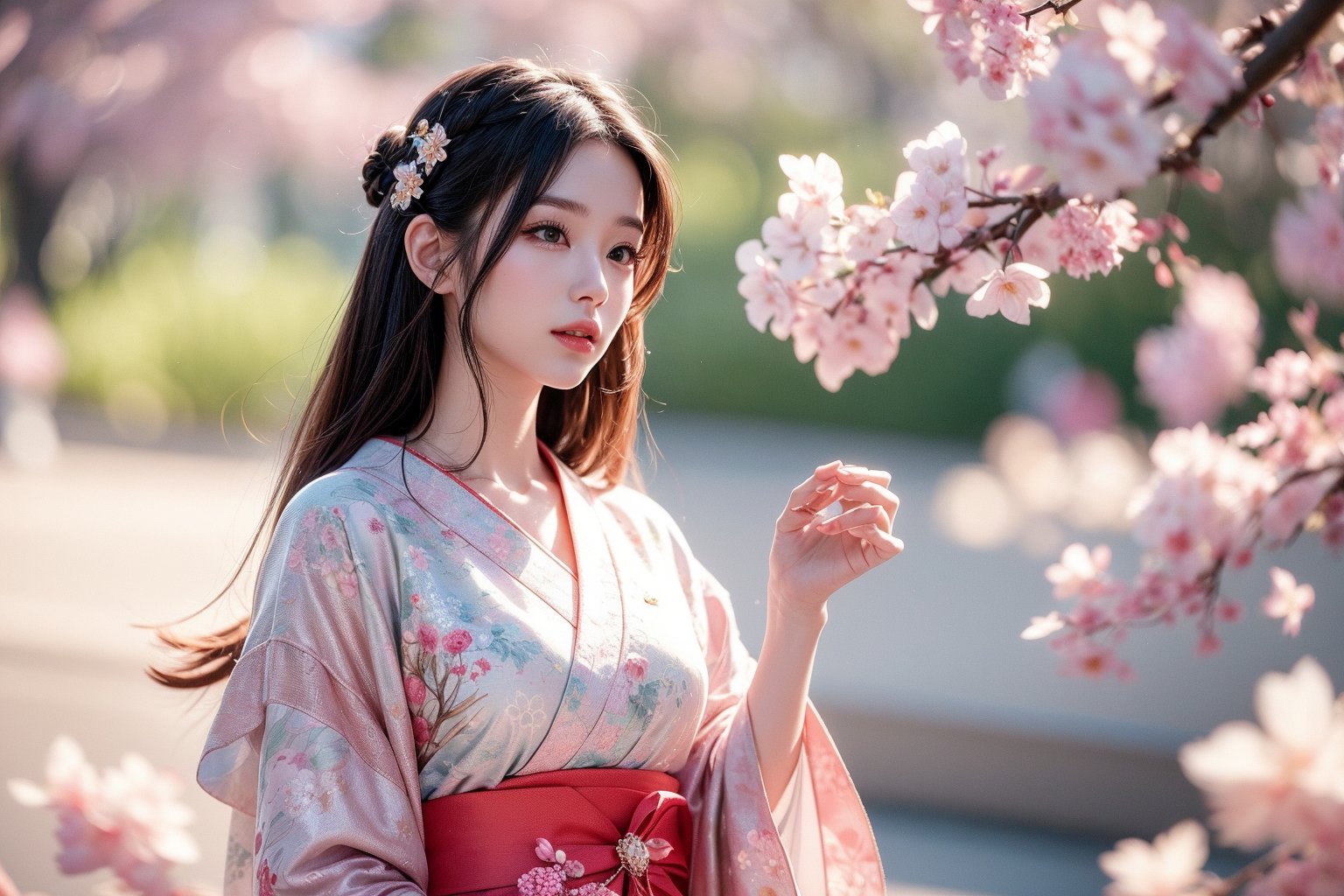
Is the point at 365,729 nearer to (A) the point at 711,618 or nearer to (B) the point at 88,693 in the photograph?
(A) the point at 711,618

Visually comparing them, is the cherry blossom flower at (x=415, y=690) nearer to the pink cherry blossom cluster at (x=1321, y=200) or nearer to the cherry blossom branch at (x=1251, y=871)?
the cherry blossom branch at (x=1251, y=871)

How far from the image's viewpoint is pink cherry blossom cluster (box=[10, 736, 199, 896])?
1808mm

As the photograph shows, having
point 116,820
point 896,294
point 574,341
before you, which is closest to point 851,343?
point 896,294

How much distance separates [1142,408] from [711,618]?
7.57 meters

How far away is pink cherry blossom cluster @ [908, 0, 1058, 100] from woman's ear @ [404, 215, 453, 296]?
539 mm

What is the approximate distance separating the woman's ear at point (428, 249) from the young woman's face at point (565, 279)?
0.06m

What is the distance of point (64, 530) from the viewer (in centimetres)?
507

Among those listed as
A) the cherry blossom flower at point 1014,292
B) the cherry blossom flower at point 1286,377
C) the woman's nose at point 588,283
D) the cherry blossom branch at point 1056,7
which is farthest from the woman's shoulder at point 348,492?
the cherry blossom flower at point 1286,377

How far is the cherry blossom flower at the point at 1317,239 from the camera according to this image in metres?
1.02

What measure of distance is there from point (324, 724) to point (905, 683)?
8.93 feet

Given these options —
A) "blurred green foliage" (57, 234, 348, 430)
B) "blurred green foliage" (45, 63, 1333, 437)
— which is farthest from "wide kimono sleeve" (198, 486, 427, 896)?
"blurred green foliage" (45, 63, 1333, 437)

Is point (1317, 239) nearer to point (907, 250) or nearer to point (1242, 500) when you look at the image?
point (1242, 500)

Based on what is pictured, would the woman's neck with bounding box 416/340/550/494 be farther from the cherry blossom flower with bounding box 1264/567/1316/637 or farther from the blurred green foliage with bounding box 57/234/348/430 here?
the blurred green foliage with bounding box 57/234/348/430

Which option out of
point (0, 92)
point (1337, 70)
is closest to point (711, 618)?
point (1337, 70)
